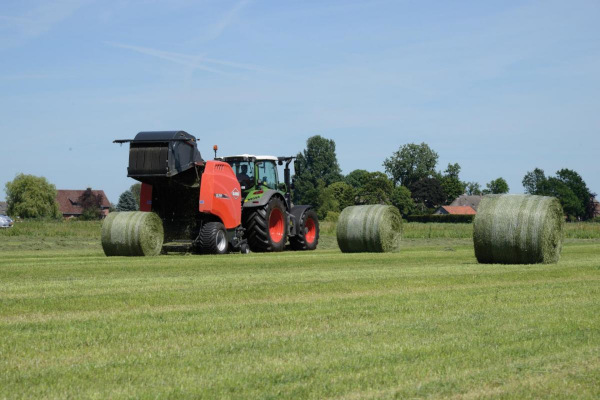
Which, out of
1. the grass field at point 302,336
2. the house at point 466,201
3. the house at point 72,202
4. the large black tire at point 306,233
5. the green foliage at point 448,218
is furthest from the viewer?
the house at point 466,201

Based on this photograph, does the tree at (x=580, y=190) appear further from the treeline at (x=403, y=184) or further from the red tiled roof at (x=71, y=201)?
the red tiled roof at (x=71, y=201)

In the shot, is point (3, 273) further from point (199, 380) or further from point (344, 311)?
point (199, 380)

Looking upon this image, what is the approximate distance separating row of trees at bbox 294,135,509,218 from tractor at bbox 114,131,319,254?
302 ft

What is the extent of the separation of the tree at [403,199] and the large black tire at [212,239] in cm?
9820

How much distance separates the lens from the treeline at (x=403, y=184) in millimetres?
120625

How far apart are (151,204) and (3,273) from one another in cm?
810

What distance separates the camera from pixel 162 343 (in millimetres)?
6723

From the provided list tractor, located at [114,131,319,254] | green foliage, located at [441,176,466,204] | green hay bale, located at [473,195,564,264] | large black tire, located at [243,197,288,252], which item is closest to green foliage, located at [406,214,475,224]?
green foliage, located at [441,176,466,204]

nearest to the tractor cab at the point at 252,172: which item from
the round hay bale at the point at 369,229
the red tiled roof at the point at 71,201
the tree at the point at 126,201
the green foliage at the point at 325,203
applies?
the round hay bale at the point at 369,229

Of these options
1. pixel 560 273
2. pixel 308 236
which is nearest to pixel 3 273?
pixel 560 273

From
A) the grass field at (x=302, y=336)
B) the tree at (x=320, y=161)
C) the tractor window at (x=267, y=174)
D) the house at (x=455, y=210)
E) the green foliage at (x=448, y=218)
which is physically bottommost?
the grass field at (x=302, y=336)

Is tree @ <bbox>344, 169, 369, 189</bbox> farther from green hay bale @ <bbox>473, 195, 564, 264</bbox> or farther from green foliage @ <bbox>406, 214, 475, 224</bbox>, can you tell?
green hay bale @ <bbox>473, 195, 564, 264</bbox>

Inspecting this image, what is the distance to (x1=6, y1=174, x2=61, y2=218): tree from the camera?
4291 inches

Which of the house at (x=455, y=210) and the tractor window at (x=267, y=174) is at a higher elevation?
the house at (x=455, y=210)
